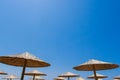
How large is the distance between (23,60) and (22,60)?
0.26 feet

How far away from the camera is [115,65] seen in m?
8.39

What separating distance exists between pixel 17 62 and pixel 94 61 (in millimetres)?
3676

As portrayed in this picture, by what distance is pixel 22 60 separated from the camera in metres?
8.24

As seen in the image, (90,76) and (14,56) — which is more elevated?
(90,76)

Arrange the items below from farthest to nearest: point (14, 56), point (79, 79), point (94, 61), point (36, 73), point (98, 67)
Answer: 1. point (79, 79)
2. point (36, 73)
3. point (98, 67)
4. point (94, 61)
5. point (14, 56)

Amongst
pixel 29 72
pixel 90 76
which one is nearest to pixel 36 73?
pixel 29 72

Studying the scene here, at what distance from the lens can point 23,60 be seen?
8188mm

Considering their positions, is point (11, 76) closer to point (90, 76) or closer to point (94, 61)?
point (90, 76)

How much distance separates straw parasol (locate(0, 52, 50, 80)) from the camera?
21.6 ft

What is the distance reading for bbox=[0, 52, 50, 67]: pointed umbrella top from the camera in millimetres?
6582

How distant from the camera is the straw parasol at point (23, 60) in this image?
6.59m

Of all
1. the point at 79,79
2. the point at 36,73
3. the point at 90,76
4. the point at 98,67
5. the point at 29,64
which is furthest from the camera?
the point at 79,79

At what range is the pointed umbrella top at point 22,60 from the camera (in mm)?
6582

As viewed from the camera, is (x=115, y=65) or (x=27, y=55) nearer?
(x=27, y=55)
